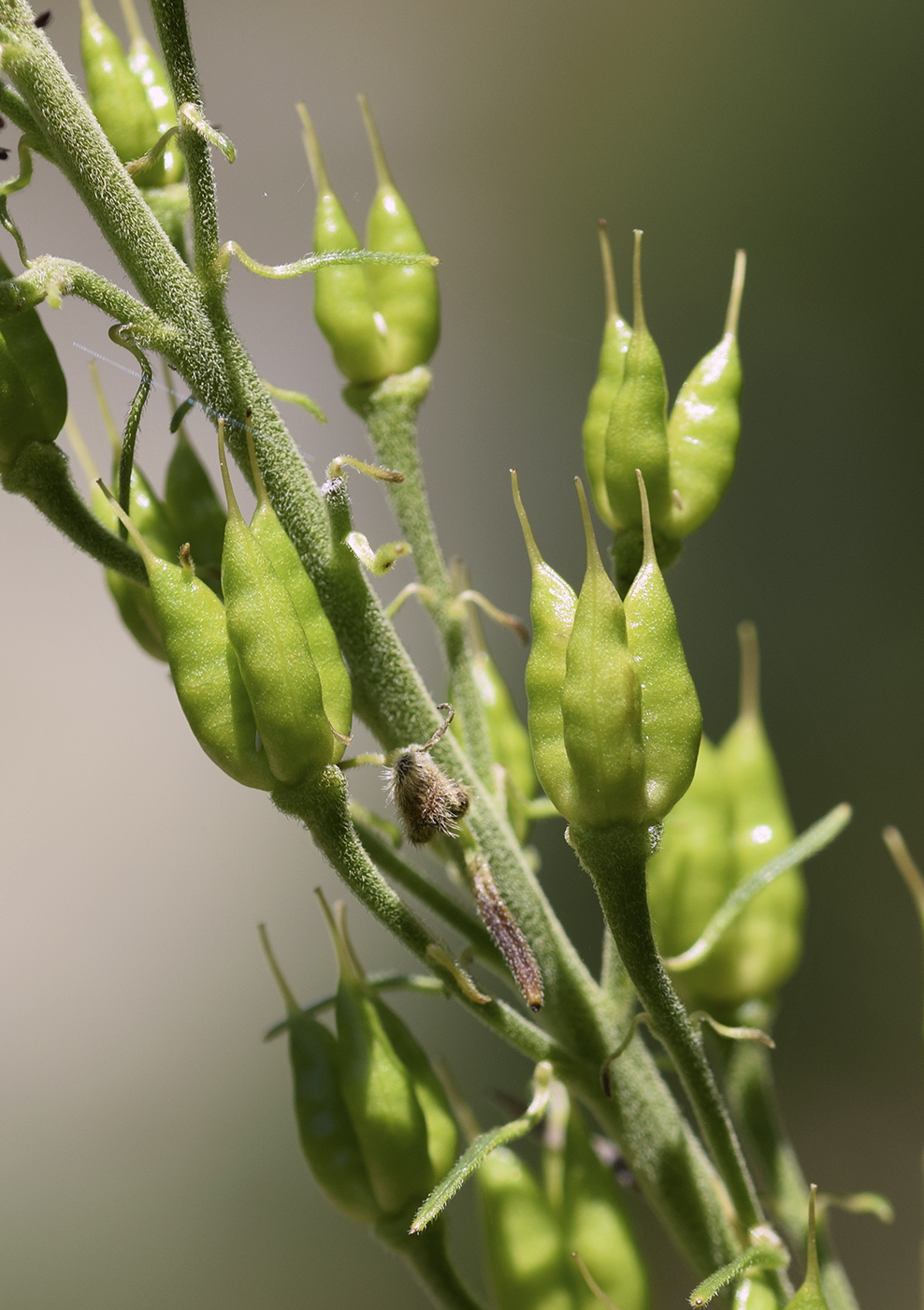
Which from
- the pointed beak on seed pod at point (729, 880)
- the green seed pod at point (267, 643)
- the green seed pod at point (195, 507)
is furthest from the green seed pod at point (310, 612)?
the pointed beak on seed pod at point (729, 880)

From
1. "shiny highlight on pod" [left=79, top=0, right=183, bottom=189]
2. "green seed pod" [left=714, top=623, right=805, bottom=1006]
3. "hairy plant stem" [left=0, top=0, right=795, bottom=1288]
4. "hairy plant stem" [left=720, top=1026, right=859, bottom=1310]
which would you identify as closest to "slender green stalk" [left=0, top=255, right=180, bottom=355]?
"hairy plant stem" [left=0, top=0, right=795, bottom=1288]

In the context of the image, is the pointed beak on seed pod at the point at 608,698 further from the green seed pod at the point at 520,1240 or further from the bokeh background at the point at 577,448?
the bokeh background at the point at 577,448

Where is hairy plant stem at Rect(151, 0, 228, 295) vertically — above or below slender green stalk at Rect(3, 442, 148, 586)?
above

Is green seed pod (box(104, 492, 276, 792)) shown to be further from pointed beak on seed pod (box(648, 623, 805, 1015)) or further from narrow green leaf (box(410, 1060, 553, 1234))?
pointed beak on seed pod (box(648, 623, 805, 1015))

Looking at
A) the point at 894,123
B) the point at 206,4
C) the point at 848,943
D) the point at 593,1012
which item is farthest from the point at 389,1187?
the point at 894,123

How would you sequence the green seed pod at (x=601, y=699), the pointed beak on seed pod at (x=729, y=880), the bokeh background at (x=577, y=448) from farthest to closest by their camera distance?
the bokeh background at (x=577, y=448), the pointed beak on seed pod at (x=729, y=880), the green seed pod at (x=601, y=699)

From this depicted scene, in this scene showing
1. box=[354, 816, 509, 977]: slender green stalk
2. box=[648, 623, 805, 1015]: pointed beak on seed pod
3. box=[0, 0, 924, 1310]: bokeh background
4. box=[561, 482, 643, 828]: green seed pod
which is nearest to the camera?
box=[561, 482, 643, 828]: green seed pod
